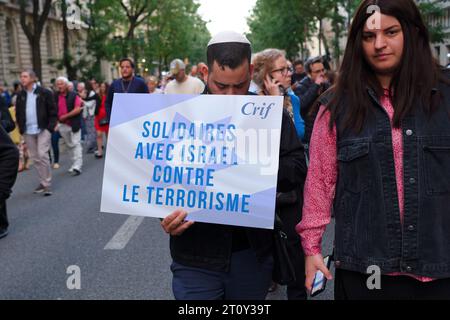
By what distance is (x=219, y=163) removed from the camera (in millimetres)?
2246

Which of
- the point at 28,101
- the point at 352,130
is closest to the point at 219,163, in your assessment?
the point at 352,130

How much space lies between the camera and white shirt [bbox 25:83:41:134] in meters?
8.90

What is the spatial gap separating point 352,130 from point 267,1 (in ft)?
137

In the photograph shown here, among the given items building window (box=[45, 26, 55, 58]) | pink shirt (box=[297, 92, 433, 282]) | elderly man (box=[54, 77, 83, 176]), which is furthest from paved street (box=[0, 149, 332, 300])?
building window (box=[45, 26, 55, 58])

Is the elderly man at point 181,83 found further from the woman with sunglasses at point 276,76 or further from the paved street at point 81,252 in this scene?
the woman with sunglasses at point 276,76

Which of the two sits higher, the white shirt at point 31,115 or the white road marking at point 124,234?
the white shirt at point 31,115

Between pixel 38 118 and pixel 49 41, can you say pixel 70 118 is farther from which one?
pixel 49 41

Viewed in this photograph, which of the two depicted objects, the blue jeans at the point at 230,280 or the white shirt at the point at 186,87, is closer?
the blue jeans at the point at 230,280

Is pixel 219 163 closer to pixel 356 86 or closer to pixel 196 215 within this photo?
pixel 196 215

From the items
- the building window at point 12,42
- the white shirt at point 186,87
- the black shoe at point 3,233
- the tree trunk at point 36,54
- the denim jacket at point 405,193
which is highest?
the building window at point 12,42

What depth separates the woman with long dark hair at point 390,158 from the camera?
189cm

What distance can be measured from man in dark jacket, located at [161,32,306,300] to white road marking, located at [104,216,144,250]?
11.2 feet

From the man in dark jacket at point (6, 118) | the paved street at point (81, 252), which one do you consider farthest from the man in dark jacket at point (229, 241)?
the man in dark jacket at point (6, 118)

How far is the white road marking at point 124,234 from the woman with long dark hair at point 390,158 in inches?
157
